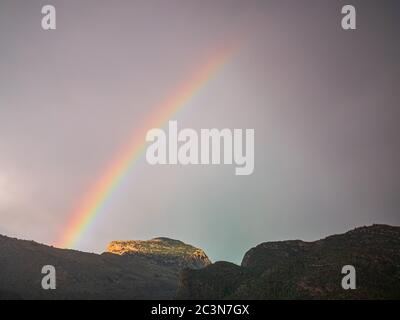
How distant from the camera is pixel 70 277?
139500 millimetres

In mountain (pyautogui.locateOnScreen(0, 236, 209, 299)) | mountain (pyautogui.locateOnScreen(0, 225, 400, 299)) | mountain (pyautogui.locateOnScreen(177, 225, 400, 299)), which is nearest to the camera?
mountain (pyautogui.locateOnScreen(177, 225, 400, 299))

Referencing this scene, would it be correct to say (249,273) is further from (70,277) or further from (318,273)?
(70,277)

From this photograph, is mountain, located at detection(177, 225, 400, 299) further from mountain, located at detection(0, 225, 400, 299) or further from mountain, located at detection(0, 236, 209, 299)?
mountain, located at detection(0, 236, 209, 299)

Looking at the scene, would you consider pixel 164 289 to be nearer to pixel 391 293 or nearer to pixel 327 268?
pixel 327 268

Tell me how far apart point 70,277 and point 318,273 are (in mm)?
88758

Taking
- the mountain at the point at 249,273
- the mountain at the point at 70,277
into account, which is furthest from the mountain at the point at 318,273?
the mountain at the point at 70,277

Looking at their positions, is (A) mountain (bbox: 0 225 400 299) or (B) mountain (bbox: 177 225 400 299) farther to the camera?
(A) mountain (bbox: 0 225 400 299)

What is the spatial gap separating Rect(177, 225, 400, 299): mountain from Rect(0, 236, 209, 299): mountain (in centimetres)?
3112

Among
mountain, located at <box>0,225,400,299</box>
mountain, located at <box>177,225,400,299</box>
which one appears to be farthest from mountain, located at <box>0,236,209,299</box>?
mountain, located at <box>177,225,400,299</box>

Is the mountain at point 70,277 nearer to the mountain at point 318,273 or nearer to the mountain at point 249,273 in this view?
the mountain at point 249,273

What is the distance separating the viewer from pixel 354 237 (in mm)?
120938

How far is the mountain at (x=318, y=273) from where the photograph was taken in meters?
85.1

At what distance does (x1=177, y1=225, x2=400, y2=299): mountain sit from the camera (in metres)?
85.1
